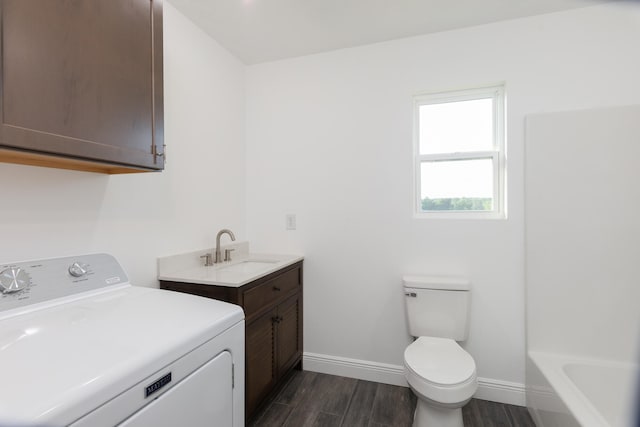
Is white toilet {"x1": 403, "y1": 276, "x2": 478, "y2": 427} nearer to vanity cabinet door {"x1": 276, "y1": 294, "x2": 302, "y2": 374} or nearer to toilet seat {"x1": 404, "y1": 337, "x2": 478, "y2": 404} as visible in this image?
toilet seat {"x1": 404, "y1": 337, "x2": 478, "y2": 404}

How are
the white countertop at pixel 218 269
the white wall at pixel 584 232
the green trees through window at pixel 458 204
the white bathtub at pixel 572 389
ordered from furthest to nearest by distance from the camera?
the green trees through window at pixel 458 204 → the white wall at pixel 584 232 → the white countertop at pixel 218 269 → the white bathtub at pixel 572 389

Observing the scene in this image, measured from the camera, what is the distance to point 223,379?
98cm

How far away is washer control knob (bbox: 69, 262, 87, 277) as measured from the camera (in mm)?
1154

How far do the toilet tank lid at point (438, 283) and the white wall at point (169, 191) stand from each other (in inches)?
53.0

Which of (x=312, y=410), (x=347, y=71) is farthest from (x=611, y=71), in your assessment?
(x=312, y=410)

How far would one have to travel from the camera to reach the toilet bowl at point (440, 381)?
Answer: 1.39 metres

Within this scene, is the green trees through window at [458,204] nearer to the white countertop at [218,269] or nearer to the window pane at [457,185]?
the window pane at [457,185]

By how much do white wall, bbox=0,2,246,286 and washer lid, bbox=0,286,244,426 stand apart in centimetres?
35

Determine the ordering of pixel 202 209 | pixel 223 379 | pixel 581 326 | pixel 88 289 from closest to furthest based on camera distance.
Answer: pixel 223 379 → pixel 88 289 → pixel 581 326 → pixel 202 209

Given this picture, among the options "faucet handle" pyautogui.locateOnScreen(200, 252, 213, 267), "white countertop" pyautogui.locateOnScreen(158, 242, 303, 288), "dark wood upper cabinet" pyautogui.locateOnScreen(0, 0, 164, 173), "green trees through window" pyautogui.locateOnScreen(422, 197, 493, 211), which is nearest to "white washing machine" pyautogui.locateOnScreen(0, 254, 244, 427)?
"white countertop" pyautogui.locateOnScreen(158, 242, 303, 288)

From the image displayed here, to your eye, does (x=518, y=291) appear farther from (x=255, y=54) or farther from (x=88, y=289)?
(x=255, y=54)

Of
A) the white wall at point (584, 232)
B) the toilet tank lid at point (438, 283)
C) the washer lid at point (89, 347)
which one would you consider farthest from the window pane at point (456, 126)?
the washer lid at point (89, 347)

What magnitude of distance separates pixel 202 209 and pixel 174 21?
1154 mm

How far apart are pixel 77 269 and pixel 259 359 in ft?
3.32
